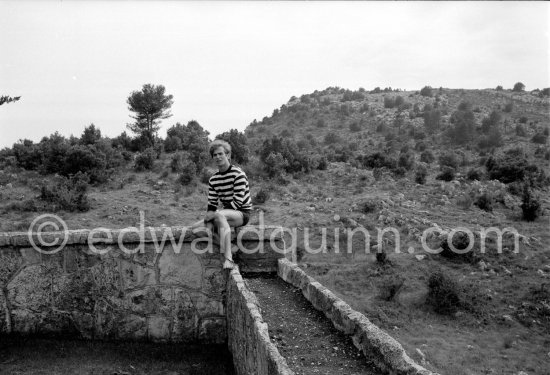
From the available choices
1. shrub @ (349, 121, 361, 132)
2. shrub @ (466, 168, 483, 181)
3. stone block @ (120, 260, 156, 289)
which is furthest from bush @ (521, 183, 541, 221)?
shrub @ (349, 121, 361, 132)

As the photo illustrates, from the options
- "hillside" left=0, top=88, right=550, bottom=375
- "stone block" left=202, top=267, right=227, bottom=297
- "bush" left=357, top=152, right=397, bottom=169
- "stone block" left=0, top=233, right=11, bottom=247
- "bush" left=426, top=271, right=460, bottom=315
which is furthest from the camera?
"bush" left=357, top=152, right=397, bottom=169

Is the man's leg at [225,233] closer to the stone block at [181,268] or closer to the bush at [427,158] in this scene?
the stone block at [181,268]

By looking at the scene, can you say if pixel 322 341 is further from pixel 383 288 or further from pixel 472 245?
pixel 472 245

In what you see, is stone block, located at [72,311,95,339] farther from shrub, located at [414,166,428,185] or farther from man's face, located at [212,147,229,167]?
shrub, located at [414,166,428,185]

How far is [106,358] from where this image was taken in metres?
4.74

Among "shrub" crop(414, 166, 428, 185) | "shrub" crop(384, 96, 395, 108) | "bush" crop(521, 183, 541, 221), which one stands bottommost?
"bush" crop(521, 183, 541, 221)

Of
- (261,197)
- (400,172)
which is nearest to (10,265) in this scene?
(261,197)

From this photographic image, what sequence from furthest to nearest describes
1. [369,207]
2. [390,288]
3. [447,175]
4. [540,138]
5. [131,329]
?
[540,138] < [447,175] < [369,207] < [390,288] < [131,329]

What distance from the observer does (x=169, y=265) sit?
201 inches

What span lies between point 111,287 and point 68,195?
1136 centimetres

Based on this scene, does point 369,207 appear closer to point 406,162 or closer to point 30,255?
point 406,162

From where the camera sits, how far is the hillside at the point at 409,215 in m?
9.59

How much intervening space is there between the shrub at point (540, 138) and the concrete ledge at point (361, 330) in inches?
1088

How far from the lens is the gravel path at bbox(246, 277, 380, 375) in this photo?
3.52 m
